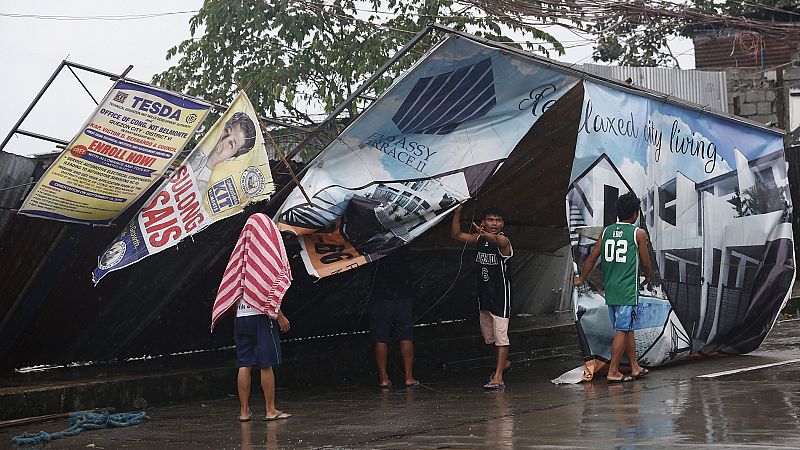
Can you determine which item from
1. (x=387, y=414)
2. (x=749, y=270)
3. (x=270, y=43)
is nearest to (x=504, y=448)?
(x=387, y=414)

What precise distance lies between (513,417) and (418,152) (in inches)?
107

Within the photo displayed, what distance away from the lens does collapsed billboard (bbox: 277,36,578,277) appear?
893 centimetres

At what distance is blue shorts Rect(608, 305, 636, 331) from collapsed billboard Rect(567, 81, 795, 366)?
10.5 inches

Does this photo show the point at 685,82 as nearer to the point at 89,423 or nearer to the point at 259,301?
the point at 259,301

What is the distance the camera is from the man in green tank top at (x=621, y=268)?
930 centimetres

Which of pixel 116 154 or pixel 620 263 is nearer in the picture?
pixel 116 154

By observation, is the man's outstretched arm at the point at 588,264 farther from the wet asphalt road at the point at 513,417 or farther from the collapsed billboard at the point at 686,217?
the wet asphalt road at the point at 513,417

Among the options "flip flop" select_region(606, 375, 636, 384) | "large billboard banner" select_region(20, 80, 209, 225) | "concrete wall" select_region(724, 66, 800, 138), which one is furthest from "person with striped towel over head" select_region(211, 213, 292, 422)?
"concrete wall" select_region(724, 66, 800, 138)

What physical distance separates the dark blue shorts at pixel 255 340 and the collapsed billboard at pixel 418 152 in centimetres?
104

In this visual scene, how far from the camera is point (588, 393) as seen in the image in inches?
343

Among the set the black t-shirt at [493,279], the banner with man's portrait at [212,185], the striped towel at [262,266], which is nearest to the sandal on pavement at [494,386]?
the black t-shirt at [493,279]

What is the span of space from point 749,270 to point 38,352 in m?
7.35

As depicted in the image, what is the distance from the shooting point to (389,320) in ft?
33.0

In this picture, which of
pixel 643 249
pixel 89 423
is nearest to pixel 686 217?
pixel 643 249
